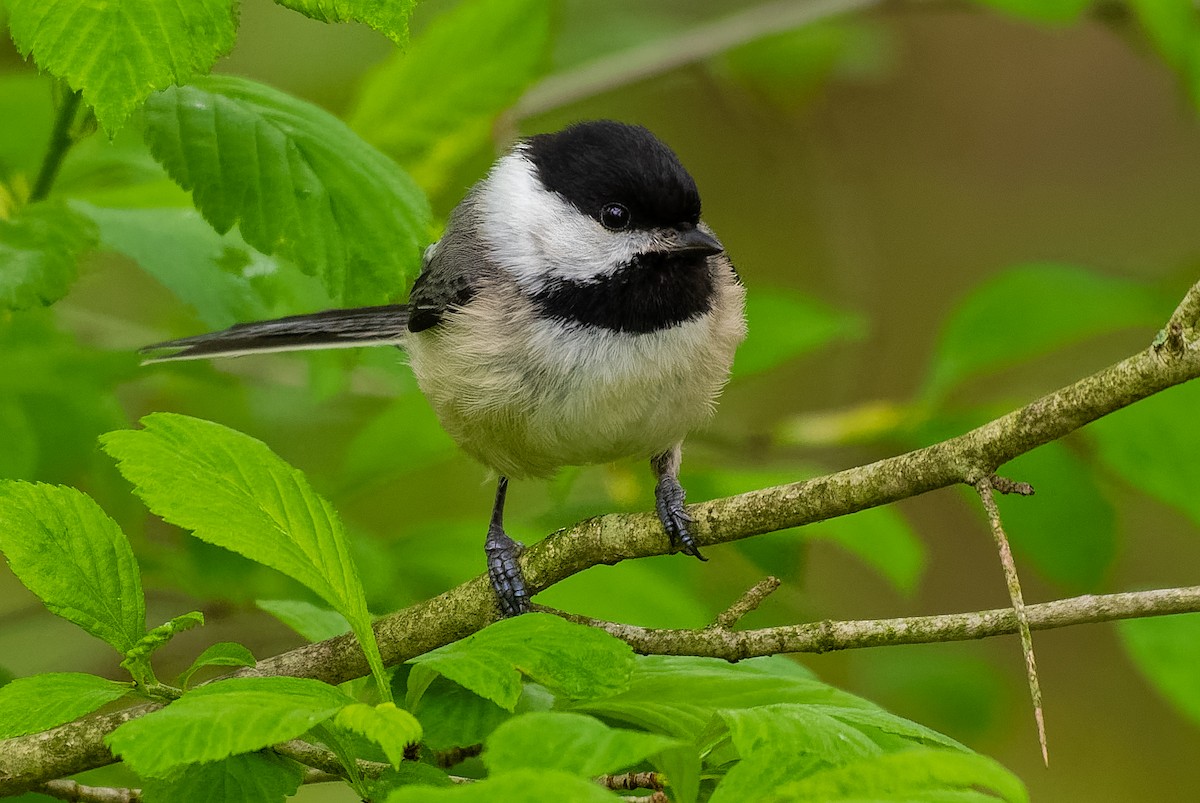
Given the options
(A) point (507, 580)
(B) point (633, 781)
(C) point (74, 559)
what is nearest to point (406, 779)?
(B) point (633, 781)

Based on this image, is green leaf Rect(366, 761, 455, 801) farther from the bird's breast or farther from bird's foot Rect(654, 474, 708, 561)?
the bird's breast

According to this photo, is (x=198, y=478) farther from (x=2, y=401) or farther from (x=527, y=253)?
(x=527, y=253)

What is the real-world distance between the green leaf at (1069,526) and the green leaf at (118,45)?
1.46 meters

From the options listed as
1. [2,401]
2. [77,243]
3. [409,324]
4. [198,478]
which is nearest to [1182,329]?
[198,478]

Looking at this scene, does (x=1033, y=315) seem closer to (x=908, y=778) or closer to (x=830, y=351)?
(x=908, y=778)

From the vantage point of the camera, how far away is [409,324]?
258 cm

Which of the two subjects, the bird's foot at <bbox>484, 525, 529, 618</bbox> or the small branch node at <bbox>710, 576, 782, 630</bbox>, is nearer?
the small branch node at <bbox>710, 576, 782, 630</bbox>

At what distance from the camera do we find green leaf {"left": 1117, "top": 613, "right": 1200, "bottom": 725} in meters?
1.69

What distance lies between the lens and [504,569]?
1.82 m

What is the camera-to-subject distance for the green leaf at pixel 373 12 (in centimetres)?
123

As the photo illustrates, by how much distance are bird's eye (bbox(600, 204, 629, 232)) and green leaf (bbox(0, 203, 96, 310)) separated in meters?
0.94

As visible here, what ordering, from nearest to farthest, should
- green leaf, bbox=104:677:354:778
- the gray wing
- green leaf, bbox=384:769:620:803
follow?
green leaf, bbox=384:769:620:803 < green leaf, bbox=104:677:354:778 < the gray wing

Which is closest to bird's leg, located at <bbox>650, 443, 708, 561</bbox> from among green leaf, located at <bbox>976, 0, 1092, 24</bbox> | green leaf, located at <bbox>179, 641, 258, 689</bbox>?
green leaf, located at <bbox>179, 641, 258, 689</bbox>

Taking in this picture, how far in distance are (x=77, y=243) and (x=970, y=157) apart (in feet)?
15.7
